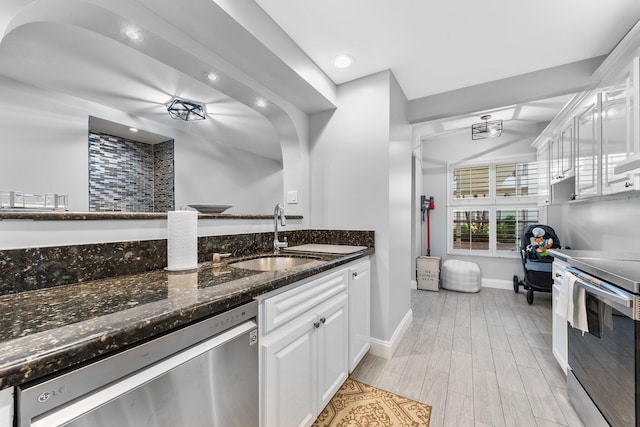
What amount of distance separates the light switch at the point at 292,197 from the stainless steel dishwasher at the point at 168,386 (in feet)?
5.14

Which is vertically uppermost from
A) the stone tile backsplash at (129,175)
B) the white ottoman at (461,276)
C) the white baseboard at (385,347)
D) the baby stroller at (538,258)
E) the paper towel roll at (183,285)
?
the stone tile backsplash at (129,175)

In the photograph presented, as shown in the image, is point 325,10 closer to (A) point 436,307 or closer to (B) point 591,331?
(B) point 591,331

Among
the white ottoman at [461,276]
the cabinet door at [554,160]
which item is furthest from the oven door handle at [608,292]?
the white ottoman at [461,276]

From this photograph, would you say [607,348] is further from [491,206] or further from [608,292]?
[491,206]

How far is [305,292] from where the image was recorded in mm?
1312

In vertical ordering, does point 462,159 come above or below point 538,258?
above

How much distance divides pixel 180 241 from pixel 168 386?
73cm

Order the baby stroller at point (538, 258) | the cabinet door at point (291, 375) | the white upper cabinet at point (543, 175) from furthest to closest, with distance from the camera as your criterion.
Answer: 1. the white upper cabinet at point (543, 175)
2. the baby stroller at point (538, 258)
3. the cabinet door at point (291, 375)

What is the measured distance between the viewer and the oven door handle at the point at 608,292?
112 cm

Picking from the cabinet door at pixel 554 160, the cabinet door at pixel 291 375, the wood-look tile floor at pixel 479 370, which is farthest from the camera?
the cabinet door at pixel 554 160

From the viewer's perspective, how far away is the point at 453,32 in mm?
1823

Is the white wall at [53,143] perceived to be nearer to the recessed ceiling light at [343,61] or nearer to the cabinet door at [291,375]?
the recessed ceiling light at [343,61]

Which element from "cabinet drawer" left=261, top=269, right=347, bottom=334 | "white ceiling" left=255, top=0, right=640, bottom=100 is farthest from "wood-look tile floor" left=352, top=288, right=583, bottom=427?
"white ceiling" left=255, top=0, right=640, bottom=100

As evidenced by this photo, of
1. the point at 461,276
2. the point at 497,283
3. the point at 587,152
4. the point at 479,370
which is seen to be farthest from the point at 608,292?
the point at 497,283
